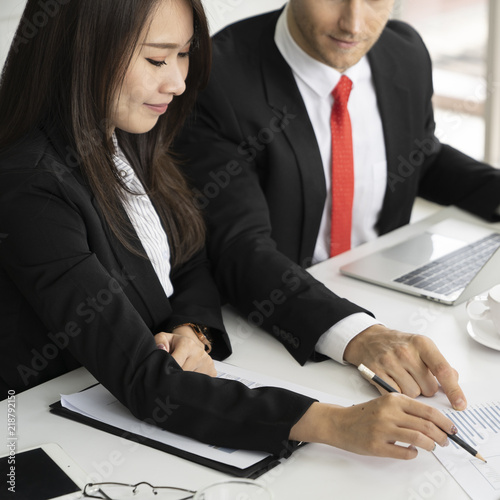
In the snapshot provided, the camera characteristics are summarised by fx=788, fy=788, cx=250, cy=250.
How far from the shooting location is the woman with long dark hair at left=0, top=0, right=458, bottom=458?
3.89 feet

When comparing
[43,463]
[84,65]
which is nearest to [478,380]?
[43,463]

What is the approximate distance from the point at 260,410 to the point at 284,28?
117 centimetres

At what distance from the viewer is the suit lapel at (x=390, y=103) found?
2156 millimetres

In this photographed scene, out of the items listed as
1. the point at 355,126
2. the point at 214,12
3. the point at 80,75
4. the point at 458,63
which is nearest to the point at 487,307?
the point at 355,126

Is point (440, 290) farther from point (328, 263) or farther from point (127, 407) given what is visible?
point (127, 407)

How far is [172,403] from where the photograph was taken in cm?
122

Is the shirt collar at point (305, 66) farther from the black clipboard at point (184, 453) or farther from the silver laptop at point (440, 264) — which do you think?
the black clipboard at point (184, 453)

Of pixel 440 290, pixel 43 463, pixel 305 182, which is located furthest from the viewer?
pixel 305 182

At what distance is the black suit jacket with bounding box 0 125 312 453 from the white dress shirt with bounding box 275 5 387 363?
31.2 inches

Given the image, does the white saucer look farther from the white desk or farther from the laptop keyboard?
the laptop keyboard

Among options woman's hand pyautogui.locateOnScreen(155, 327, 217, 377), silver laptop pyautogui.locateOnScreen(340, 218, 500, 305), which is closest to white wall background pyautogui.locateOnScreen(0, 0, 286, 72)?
silver laptop pyautogui.locateOnScreen(340, 218, 500, 305)

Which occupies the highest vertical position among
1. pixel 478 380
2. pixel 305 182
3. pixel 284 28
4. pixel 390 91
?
pixel 284 28

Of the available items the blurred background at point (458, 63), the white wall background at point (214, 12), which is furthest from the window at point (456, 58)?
the white wall background at point (214, 12)

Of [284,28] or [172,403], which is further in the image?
[284,28]
